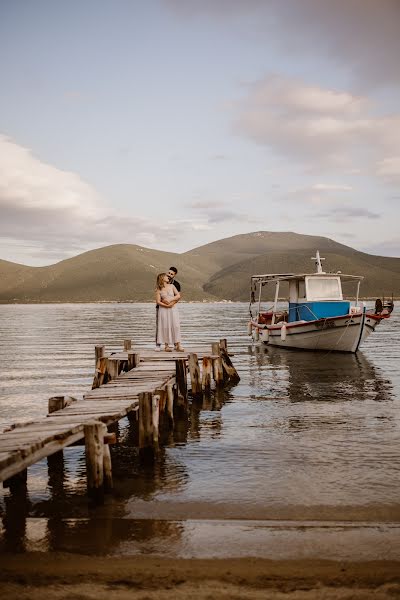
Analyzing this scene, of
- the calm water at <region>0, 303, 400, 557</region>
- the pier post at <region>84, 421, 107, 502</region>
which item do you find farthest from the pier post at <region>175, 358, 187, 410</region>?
the pier post at <region>84, 421, 107, 502</region>

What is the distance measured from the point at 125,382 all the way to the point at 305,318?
719 inches

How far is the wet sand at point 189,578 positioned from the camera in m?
5.34

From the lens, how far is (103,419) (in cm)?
848

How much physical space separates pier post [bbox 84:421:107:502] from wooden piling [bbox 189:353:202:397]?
742cm

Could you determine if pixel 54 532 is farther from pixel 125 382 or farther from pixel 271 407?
pixel 271 407

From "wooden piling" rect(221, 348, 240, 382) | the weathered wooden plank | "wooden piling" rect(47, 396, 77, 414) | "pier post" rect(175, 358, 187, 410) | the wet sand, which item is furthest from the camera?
"wooden piling" rect(221, 348, 240, 382)

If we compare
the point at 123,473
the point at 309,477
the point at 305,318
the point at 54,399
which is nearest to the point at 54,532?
the point at 123,473

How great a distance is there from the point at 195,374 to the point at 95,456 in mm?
7956

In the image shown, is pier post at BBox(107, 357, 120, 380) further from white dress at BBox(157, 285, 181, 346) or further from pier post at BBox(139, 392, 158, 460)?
pier post at BBox(139, 392, 158, 460)

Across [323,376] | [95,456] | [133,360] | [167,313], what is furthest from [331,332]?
[95,456]

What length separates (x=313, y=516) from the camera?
728 centimetres

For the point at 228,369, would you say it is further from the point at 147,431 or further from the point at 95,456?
the point at 95,456

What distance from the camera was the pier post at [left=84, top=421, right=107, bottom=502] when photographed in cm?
764

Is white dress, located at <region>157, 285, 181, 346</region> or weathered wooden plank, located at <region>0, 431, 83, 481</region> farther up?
white dress, located at <region>157, 285, 181, 346</region>
